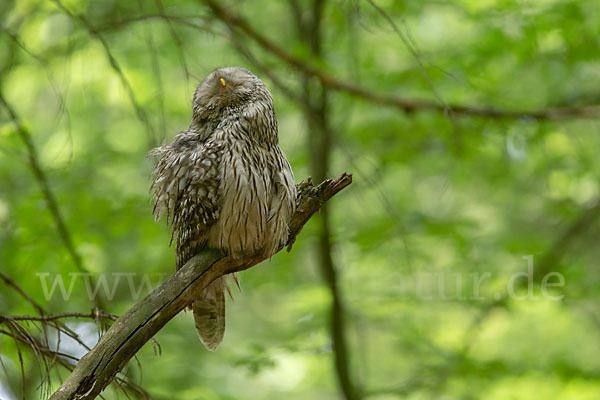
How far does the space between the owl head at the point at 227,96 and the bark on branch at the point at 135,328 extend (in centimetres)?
64

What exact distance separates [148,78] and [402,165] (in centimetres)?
299

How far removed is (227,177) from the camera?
2.55 m

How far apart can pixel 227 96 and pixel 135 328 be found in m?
1.17

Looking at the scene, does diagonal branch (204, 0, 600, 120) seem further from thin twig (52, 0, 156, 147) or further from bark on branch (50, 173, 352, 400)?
bark on branch (50, 173, 352, 400)

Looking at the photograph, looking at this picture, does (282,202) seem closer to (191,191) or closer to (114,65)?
(191,191)

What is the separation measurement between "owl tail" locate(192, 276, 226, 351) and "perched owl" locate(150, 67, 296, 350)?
10 millimetres

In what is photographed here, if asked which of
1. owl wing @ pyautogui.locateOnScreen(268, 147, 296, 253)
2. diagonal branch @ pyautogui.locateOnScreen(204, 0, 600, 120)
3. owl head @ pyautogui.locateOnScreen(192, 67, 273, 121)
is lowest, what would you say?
owl wing @ pyautogui.locateOnScreen(268, 147, 296, 253)

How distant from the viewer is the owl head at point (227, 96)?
2719 millimetres

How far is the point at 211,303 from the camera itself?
288cm

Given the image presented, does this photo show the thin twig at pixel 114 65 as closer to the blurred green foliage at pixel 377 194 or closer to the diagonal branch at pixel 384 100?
the diagonal branch at pixel 384 100

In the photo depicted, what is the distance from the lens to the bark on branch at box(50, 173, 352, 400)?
1.99m

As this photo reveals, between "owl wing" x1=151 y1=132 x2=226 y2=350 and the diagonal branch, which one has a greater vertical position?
the diagonal branch

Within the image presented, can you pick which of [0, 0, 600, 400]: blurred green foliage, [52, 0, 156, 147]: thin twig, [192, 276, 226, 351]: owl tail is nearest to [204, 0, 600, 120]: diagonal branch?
[0, 0, 600, 400]: blurred green foliage

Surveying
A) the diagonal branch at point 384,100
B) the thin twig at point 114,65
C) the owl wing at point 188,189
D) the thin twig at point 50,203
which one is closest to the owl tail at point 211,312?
the owl wing at point 188,189
